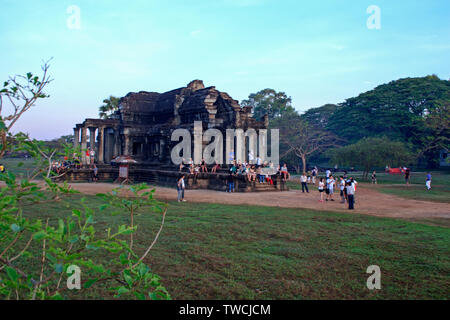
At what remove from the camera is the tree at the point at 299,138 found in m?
43.3

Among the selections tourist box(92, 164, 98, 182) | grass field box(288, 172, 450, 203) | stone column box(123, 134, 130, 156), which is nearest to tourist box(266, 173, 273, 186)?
grass field box(288, 172, 450, 203)

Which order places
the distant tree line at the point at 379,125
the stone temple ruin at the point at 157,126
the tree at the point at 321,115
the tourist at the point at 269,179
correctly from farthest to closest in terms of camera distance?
the tree at the point at 321,115 < the distant tree line at the point at 379,125 < the stone temple ruin at the point at 157,126 < the tourist at the point at 269,179

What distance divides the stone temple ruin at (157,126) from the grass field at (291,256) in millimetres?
9940

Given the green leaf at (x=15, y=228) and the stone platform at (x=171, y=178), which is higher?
the green leaf at (x=15, y=228)

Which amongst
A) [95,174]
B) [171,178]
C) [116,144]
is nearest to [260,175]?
[171,178]

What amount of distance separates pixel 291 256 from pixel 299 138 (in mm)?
38926

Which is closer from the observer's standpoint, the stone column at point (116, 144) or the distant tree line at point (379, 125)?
the stone column at point (116, 144)

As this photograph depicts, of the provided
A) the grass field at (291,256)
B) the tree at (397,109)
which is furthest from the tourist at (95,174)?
the tree at (397,109)

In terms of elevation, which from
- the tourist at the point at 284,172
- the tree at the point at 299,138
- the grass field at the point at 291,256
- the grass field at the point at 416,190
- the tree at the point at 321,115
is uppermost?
the tree at the point at 321,115

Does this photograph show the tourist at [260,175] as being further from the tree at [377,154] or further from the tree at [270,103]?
the tree at [270,103]

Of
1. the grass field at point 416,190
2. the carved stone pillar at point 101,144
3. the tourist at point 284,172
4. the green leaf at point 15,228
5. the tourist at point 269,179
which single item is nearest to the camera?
the green leaf at point 15,228

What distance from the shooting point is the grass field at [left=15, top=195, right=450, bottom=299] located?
504 cm

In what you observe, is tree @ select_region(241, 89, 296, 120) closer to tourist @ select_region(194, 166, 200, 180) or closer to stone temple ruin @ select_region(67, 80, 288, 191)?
stone temple ruin @ select_region(67, 80, 288, 191)
